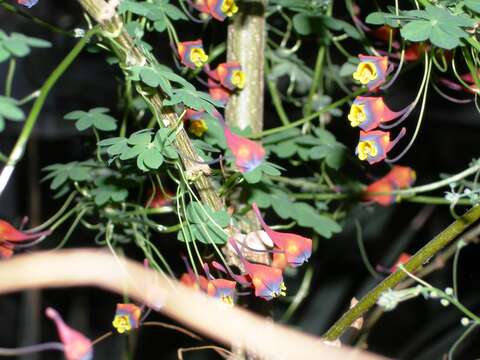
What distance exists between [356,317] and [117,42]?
0.30 m

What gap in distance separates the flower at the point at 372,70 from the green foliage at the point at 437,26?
51 mm

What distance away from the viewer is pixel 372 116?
1.80 feet

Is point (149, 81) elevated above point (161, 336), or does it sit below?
above

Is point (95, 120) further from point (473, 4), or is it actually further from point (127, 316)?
point (473, 4)

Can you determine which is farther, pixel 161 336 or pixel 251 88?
pixel 161 336

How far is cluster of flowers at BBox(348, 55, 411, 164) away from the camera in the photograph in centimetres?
53

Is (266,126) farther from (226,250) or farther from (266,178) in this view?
(226,250)

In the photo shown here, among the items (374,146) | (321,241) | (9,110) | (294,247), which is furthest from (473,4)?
(321,241)

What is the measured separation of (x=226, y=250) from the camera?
2.02 ft

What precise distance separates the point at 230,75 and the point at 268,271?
234 mm

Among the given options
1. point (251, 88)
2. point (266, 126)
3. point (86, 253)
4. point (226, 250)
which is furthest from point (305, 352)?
point (266, 126)

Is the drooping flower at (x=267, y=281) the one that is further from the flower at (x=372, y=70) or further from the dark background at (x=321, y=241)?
the dark background at (x=321, y=241)

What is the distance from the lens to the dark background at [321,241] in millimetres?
1203

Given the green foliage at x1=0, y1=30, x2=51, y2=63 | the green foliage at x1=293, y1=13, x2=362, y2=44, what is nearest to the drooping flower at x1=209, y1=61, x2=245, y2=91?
the green foliage at x1=293, y1=13, x2=362, y2=44
